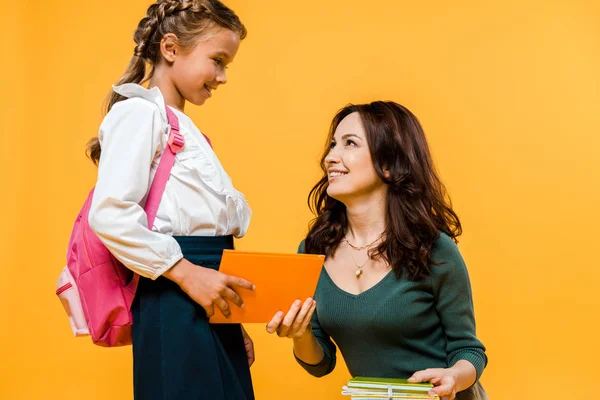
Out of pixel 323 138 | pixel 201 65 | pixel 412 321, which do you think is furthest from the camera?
pixel 323 138

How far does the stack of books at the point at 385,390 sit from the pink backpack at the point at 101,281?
19.6 inches

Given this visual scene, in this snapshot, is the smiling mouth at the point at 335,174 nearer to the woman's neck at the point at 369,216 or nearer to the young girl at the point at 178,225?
the woman's neck at the point at 369,216

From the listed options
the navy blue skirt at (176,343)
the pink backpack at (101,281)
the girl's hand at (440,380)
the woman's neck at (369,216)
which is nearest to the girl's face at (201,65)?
the pink backpack at (101,281)

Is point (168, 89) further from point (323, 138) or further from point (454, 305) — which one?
point (323, 138)

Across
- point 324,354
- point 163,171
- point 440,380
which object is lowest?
point 324,354

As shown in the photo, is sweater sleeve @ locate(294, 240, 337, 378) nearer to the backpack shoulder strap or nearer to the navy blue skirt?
the navy blue skirt

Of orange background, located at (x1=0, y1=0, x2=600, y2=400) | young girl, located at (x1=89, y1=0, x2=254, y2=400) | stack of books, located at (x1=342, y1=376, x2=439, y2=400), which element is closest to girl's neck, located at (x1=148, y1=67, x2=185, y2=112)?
young girl, located at (x1=89, y1=0, x2=254, y2=400)

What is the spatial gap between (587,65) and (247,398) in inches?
79.7

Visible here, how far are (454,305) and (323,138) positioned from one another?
3.89ft

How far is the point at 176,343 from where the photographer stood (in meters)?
1.53

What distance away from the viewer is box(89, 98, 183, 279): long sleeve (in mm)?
1442

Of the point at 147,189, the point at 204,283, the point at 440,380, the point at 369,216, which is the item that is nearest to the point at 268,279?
the point at 204,283

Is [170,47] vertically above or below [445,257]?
above

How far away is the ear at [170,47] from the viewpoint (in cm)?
171
